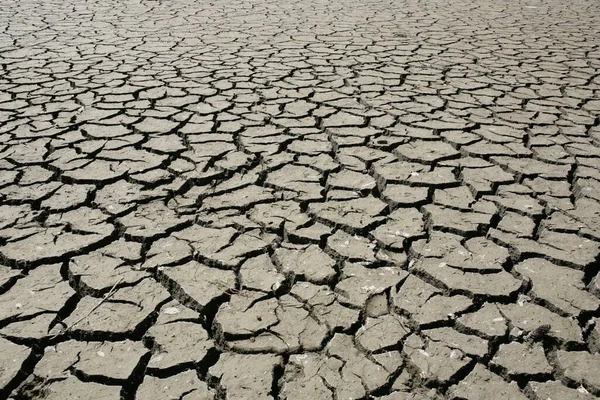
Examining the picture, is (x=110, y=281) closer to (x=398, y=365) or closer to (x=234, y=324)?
(x=234, y=324)

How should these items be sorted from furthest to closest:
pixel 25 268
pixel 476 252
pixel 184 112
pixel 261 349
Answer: pixel 184 112
pixel 476 252
pixel 25 268
pixel 261 349

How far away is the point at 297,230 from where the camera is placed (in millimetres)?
2172

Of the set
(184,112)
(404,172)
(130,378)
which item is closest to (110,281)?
(130,378)

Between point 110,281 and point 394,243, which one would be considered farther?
point 394,243

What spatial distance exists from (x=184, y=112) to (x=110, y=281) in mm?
1763

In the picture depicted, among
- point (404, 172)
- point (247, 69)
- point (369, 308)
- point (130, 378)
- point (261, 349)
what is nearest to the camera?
point (130, 378)

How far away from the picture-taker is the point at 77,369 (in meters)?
1.49

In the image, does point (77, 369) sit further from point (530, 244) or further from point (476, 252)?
point (530, 244)

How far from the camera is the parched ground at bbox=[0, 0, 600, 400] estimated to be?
152cm

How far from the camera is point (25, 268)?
1917 millimetres

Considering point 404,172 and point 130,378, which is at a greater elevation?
point 130,378

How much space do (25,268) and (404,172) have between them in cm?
168

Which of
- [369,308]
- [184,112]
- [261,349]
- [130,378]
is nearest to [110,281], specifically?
[130,378]

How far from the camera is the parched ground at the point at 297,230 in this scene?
1.52 meters
